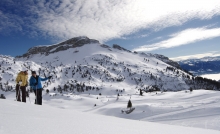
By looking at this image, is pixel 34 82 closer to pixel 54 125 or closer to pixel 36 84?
pixel 36 84

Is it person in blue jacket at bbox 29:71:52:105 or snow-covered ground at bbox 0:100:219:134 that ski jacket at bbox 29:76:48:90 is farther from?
snow-covered ground at bbox 0:100:219:134

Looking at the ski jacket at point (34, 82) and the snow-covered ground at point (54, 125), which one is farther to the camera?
the ski jacket at point (34, 82)

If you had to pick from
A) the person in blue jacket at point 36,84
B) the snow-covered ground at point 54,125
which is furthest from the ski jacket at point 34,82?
the snow-covered ground at point 54,125

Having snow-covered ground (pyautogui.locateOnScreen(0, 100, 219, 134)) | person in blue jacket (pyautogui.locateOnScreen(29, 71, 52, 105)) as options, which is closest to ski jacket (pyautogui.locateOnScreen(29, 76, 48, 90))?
person in blue jacket (pyautogui.locateOnScreen(29, 71, 52, 105))

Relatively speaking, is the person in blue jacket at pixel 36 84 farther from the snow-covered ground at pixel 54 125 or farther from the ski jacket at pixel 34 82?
the snow-covered ground at pixel 54 125

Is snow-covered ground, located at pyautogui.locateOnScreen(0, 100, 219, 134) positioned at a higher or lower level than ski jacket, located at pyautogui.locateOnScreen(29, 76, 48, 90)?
lower

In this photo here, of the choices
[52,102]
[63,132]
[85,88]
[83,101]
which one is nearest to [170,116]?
[63,132]

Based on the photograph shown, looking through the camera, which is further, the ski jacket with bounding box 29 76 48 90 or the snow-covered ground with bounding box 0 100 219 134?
the ski jacket with bounding box 29 76 48 90

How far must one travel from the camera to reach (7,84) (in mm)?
179000

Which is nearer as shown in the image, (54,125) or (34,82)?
(54,125)

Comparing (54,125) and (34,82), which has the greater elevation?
(34,82)

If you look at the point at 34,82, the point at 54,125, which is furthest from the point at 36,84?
the point at 54,125

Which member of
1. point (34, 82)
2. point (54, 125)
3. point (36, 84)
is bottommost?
point (54, 125)

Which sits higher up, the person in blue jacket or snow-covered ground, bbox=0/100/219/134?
the person in blue jacket
